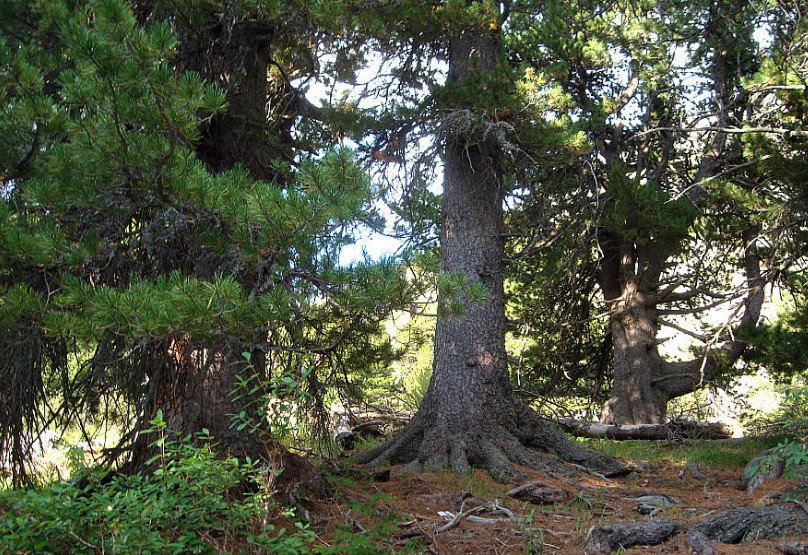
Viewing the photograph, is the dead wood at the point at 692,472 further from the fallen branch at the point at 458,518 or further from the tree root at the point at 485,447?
the fallen branch at the point at 458,518

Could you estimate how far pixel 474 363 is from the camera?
24.8 feet

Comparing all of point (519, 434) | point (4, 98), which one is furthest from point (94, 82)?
point (519, 434)

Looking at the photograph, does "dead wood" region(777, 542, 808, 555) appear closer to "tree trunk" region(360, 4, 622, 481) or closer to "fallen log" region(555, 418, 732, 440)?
"tree trunk" region(360, 4, 622, 481)

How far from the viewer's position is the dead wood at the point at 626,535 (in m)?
4.51

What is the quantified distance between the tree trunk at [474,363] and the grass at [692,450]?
1584 millimetres

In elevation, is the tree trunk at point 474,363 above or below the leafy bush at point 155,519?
above

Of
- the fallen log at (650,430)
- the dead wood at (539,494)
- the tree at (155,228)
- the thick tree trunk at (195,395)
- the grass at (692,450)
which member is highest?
the tree at (155,228)

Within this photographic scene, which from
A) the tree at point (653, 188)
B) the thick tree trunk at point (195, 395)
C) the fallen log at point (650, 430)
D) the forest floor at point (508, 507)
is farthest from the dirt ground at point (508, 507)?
the tree at point (653, 188)

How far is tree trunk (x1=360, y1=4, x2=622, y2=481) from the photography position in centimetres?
721

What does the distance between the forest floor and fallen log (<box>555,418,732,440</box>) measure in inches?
92.9

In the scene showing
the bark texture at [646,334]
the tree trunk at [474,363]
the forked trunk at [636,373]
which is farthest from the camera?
the forked trunk at [636,373]

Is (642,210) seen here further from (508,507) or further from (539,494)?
(508,507)

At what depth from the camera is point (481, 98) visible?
7.48 metres

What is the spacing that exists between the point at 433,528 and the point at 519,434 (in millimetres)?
2873
